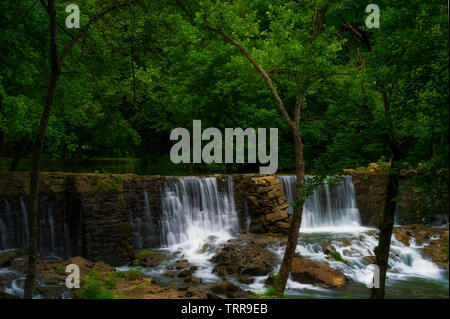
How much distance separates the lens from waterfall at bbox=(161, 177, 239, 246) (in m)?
18.0

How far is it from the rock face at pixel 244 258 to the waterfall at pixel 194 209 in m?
2.29

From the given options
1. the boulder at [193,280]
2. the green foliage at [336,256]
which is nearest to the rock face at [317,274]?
the green foliage at [336,256]

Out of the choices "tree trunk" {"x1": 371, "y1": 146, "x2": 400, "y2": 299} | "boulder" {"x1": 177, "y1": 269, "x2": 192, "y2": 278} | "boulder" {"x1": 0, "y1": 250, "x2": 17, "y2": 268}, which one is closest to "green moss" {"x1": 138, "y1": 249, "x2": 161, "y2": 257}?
"boulder" {"x1": 177, "y1": 269, "x2": 192, "y2": 278}

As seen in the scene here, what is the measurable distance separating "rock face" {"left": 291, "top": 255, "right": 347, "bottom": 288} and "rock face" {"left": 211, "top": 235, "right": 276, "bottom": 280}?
0.99m

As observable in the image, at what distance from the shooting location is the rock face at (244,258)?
13.7 meters

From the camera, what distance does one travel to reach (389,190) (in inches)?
345

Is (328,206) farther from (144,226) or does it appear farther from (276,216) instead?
(144,226)

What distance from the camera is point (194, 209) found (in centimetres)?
1894

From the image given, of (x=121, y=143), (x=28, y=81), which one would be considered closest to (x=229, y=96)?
(x=121, y=143)

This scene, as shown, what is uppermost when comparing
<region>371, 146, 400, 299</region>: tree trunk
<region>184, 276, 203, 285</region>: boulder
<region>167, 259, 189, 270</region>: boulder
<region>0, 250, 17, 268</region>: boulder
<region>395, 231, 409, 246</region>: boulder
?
<region>371, 146, 400, 299</region>: tree trunk

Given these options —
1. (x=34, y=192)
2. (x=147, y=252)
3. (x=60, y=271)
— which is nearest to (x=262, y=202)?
(x=147, y=252)

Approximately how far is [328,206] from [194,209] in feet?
25.6

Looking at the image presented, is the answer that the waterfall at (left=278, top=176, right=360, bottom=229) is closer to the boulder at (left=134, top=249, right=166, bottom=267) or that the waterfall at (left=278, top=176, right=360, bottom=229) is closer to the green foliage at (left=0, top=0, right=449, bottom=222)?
the green foliage at (left=0, top=0, right=449, bottom=222)

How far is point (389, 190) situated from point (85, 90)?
12.7 metres
